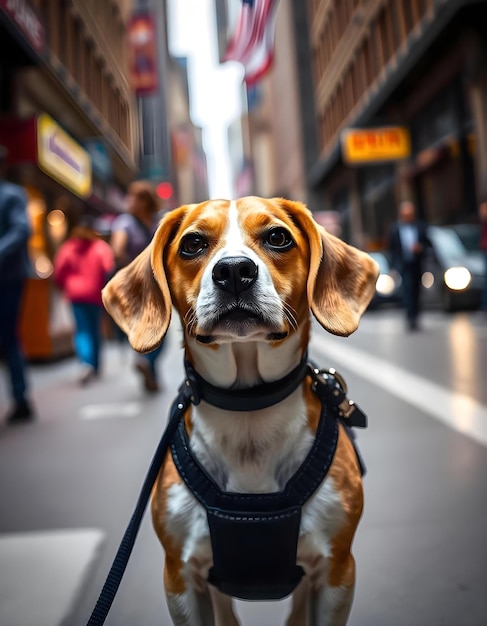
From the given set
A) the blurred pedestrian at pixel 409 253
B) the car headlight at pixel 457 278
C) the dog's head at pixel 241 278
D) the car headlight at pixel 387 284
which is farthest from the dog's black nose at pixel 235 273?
the car headlight at pixel 387 284

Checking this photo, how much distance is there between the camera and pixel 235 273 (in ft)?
3.99

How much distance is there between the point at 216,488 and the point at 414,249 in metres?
8.54

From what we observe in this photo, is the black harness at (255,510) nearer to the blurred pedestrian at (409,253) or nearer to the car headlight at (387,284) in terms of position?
the blurred pedestrian at (409,253)

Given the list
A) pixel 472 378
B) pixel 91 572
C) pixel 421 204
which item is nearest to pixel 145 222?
A: pixel 472 378

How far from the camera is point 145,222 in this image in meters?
5.17

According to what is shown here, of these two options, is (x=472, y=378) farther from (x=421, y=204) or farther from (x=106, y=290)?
(x=421, y=204)

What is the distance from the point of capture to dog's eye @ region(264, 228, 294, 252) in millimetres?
1327

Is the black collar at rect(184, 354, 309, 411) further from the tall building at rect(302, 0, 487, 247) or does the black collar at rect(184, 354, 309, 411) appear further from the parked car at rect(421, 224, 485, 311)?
the parked car at rect(421, 224, 485, 311)

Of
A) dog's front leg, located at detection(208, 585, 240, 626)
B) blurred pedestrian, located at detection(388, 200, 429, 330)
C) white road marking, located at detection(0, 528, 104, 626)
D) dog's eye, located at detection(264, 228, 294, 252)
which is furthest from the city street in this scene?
blurred pedestrian, located at detection(388, 200, 429, 330)

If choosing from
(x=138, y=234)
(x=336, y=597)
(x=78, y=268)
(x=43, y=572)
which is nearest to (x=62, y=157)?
(x=78, y=268)

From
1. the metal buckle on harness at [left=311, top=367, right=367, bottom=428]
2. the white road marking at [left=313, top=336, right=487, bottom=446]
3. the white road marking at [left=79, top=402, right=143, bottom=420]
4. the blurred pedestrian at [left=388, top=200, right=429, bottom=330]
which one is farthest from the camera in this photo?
the blurred pedestrian at [left=388, top=200, right=429, bottom=330]

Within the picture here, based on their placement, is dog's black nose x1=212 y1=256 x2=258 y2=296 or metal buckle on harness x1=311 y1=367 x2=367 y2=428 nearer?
dog's black nose x1=212 y1=256 x2=258 y2=296

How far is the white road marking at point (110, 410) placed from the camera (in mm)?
4324

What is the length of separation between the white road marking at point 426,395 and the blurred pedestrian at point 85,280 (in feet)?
11.7
